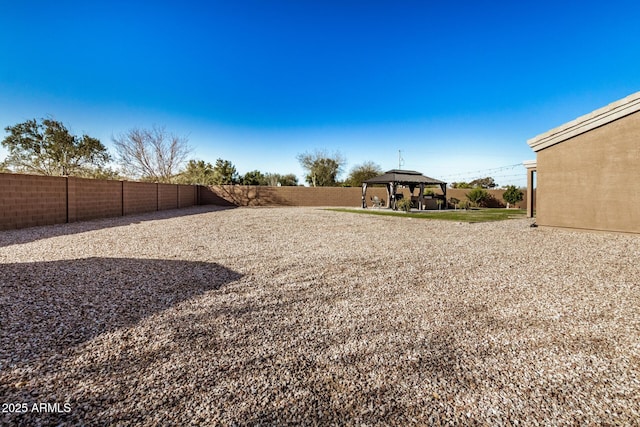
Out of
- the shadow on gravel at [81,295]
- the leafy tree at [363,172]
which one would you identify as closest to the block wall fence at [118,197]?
the shadow on gravel at [81,295]

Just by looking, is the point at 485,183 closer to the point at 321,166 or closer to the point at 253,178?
the point at 321,166

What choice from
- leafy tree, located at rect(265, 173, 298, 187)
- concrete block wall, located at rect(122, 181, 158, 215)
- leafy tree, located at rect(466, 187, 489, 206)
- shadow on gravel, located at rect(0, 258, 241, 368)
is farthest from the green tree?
shadow on gravel, located at rect(0, 258, 241, 368)

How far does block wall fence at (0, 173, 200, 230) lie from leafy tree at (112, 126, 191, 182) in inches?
468

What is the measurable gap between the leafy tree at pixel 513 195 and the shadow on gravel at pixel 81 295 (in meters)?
22.1

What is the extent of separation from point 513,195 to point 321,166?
18542 millimetres

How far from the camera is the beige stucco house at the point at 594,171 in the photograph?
6371mm

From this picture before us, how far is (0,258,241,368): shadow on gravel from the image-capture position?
2057mm

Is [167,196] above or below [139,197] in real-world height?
above

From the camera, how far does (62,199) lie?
339 inches

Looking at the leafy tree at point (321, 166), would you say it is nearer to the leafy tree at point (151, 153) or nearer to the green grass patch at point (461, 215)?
the leafy tree at point (151, 153)

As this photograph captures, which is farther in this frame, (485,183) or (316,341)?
(485,183)

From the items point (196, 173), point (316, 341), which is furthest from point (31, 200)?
point (196, 173)

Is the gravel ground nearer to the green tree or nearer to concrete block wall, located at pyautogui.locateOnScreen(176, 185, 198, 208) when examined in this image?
concrete block wall, located at pyautogui.locateOnScreen(176, 185, 198, 208)

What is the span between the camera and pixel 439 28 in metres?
11.2
